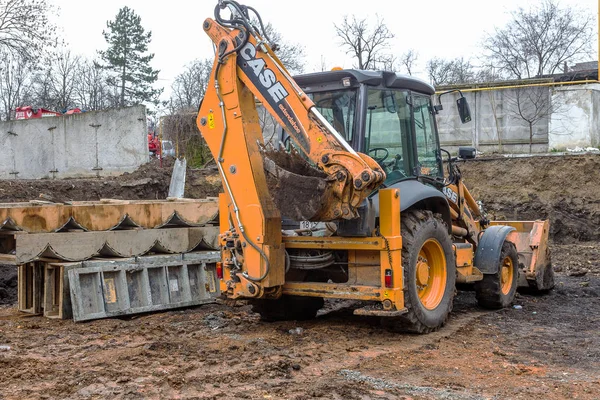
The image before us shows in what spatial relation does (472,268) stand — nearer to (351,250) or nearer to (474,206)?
(474,206)

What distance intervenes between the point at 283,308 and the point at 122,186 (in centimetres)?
1080

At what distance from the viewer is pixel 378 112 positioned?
7410 mm

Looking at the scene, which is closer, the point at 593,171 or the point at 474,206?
the point at 474,206

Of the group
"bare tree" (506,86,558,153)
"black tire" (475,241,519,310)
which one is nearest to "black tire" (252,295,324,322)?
"black tire" (475,241,519,310)

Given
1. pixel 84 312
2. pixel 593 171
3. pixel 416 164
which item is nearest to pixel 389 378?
pixel 416 164

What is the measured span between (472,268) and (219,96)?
3960 mm

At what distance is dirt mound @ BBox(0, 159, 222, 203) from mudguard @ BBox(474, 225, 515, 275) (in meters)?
10.4

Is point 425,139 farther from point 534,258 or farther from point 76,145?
point 76,145

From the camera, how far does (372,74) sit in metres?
7.37

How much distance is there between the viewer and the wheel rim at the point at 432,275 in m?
7.62

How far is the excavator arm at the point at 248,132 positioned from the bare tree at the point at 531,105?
688 inches

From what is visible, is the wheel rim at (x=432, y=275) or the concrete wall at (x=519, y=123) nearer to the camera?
the wheel rim at (x=432, y=275)

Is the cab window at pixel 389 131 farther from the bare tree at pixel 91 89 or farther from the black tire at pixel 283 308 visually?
the bare tree at pixel 91 89

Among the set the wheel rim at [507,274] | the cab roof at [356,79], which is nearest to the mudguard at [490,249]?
the wheel rim at [507,274]
